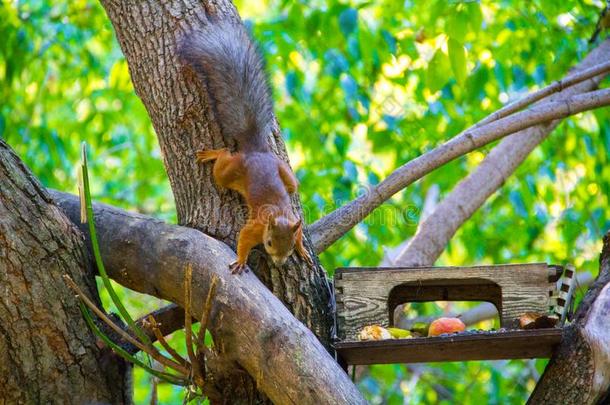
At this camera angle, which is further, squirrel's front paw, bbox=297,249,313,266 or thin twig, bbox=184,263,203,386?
squirrel's front paw, bbox=297,249,313,266

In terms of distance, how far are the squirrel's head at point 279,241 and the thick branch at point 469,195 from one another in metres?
0.81

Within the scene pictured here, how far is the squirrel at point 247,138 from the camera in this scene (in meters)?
2.76

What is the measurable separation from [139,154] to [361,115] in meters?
2.17

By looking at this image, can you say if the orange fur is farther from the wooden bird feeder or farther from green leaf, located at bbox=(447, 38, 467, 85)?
green leaf, located at bbox=(447, 38, 467, 85)

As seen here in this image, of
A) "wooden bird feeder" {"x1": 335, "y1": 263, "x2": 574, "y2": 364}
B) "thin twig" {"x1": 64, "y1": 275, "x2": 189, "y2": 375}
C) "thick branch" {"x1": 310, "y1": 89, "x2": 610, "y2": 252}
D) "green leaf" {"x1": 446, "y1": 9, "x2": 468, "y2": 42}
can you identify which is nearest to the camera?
"thin twig" {"x1": 64, "y1": 275, "x2": 189, "y2": 375}

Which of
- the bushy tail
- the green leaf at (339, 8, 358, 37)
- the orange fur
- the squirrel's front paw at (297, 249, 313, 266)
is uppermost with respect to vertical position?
the green leaf at (339, 8, 358, 37)

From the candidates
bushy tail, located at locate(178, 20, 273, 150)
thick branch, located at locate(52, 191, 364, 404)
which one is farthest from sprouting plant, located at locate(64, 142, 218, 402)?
bushy tail, located at locate(178, 20, 273, 150)

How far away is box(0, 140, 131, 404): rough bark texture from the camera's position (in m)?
2.34

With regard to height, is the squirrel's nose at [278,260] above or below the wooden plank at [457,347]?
above

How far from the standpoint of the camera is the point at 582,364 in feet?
7.60

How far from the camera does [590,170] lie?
526cm

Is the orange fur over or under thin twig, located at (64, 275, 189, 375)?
over

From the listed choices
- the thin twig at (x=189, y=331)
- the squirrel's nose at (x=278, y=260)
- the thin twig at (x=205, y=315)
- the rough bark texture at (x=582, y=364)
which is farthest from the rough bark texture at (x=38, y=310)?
the rough bark texture at (x=582, y=364)

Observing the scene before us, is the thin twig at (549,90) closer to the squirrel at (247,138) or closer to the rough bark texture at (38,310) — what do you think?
the squirrel at (247,138)
